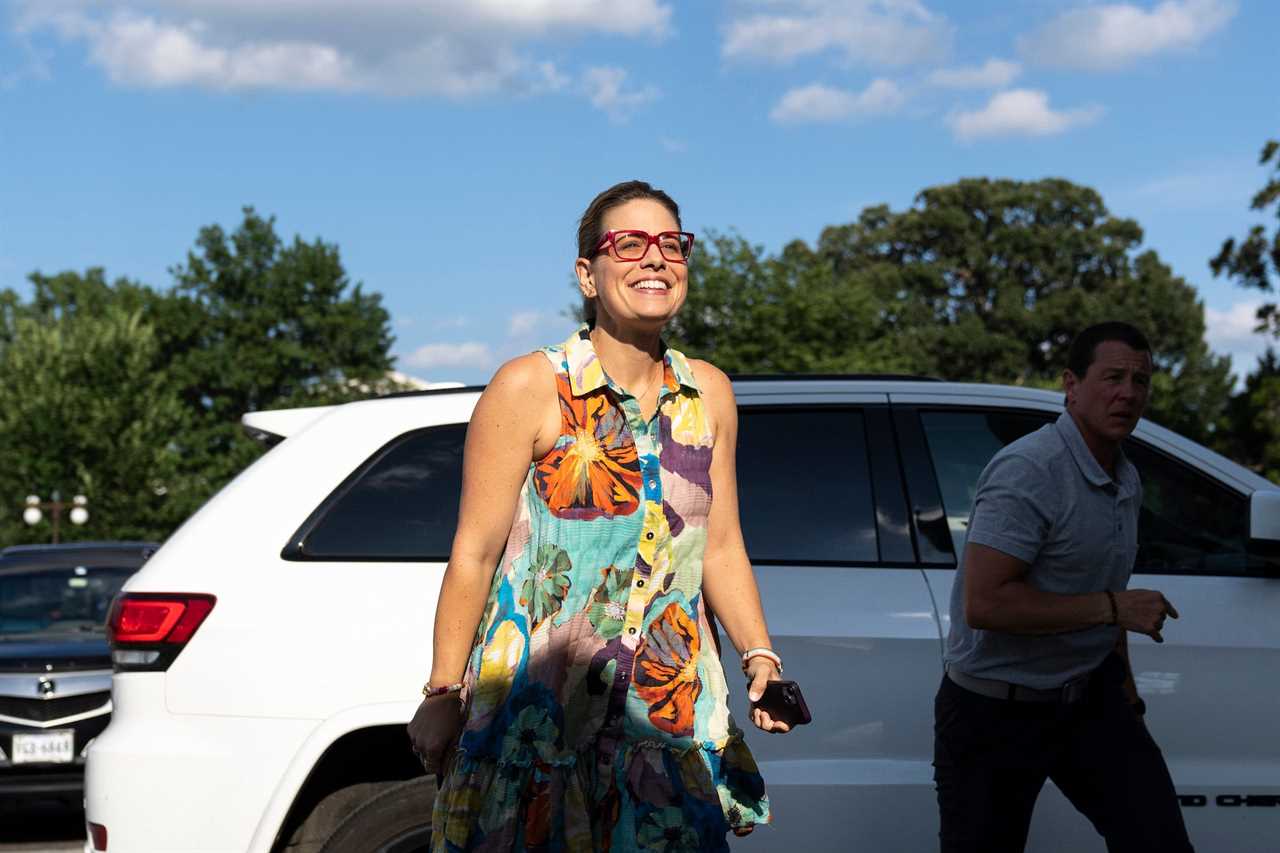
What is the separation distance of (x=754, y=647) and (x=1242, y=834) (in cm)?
204

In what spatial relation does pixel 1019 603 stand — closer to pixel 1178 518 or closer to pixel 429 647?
pixel 1178 518

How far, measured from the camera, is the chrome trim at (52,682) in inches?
350

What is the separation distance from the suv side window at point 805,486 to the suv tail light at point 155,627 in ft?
5.09

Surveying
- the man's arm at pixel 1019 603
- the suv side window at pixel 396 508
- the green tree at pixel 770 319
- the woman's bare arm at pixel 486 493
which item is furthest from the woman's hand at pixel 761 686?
the green tree at pixel 770 319

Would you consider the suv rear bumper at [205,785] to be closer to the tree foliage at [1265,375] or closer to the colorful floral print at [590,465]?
the colorful floral print at [590,465]

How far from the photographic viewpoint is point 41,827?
32.1 feet

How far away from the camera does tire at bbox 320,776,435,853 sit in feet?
13.9

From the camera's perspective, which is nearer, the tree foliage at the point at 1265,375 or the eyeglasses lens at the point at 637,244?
the eyeglasses lens at the point at 637,244

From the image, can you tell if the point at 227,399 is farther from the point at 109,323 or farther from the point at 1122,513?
the point at 1122,513

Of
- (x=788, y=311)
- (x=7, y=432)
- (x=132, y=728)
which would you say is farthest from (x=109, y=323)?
(x=132, y=728)

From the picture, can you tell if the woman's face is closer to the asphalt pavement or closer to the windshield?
the asphalt pavement

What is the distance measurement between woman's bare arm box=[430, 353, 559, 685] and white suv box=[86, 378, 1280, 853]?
1449mm

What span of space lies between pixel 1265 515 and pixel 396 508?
2.36 m

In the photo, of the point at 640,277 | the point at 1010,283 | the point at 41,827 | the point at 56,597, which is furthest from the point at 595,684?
the point at 1010,283
